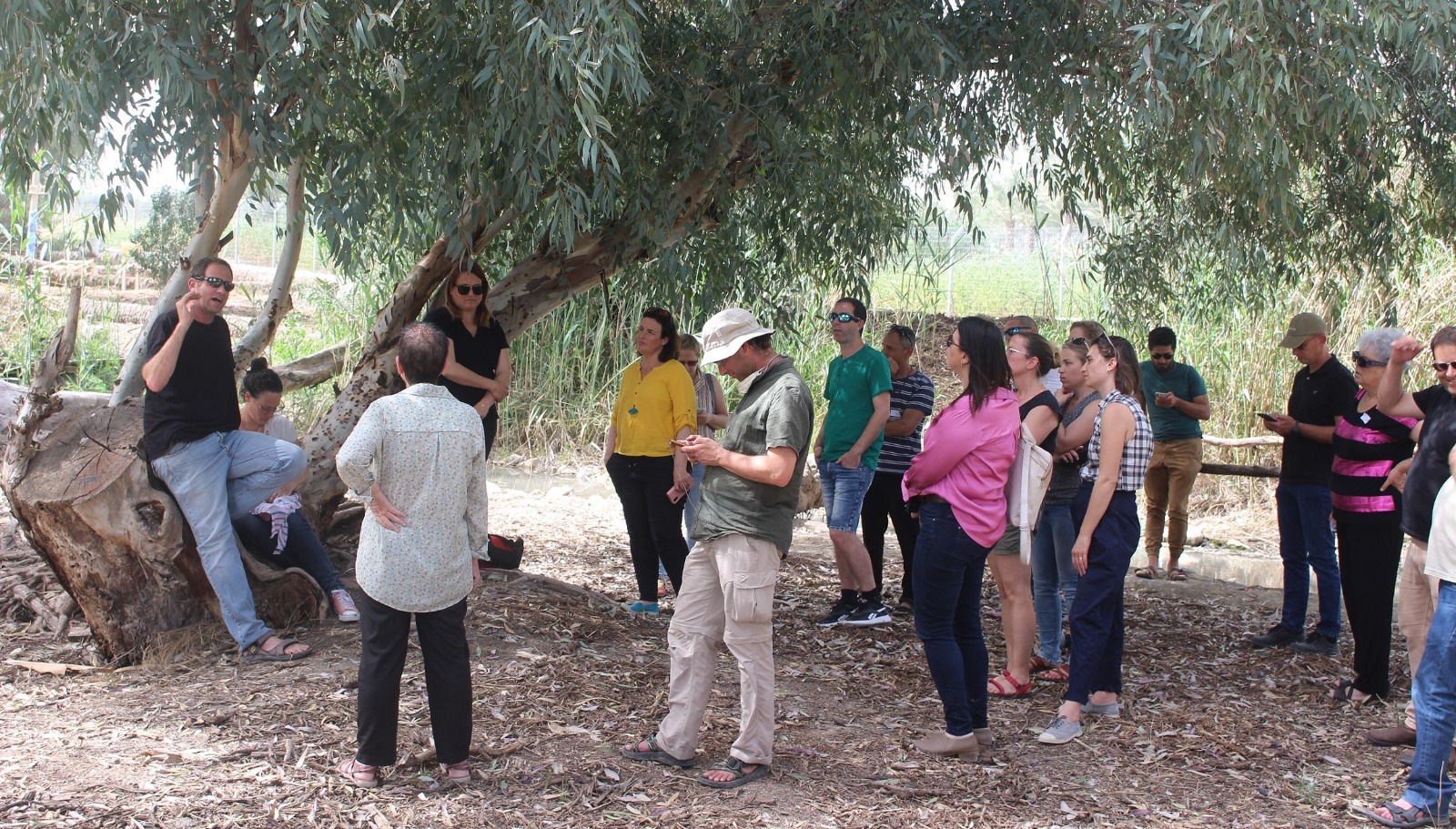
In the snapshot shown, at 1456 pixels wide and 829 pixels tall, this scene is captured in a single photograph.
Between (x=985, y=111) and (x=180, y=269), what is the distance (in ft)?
13.6

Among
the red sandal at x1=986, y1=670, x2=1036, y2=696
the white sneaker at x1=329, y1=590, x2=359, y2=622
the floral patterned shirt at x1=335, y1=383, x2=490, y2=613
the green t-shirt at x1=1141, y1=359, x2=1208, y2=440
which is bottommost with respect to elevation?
the red sandal at x1=986, y1=670, x2=1036, y2=696

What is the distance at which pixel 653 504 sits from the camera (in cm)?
641

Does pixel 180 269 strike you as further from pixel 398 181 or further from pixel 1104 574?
pixel 1104 574

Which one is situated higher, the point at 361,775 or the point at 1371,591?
the point at 1371,591

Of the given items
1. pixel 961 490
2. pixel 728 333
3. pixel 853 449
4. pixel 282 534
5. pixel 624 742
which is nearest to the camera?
pixel 728 333

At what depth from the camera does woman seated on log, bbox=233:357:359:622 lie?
5.66 m

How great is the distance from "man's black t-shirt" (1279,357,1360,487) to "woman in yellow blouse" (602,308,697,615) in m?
3.08

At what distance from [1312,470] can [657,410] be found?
334 cm

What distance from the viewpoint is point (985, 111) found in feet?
19.1

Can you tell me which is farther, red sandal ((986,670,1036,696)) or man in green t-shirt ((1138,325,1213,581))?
man in green t-shirt ((1138,325,1213,581))

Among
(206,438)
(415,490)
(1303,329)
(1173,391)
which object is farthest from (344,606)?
(1173,391)

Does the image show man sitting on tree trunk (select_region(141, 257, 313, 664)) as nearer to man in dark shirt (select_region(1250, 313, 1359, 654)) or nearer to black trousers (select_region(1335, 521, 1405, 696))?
black trousers (select_region(1335, 521, 1405, 696))

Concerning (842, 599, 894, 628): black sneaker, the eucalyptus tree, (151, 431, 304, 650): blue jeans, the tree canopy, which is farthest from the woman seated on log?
(842, 599, 894, 628): black sneaker

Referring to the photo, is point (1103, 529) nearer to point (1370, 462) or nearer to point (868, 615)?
point (1370, 462)
